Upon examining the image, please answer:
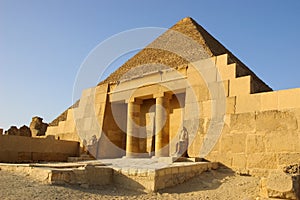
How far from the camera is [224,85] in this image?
1017cm

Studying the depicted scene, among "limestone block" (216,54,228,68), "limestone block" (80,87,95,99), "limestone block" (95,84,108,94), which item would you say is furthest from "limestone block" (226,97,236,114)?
"limestone block" (80,87,95,99)

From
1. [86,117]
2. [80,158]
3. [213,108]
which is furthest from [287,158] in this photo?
[86,117]

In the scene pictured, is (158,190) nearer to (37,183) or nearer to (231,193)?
(231,193)

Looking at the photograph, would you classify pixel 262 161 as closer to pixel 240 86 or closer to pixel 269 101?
pixel 269 101

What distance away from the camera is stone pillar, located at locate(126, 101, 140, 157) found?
1343 centimetres

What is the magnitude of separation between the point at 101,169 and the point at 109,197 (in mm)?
1414

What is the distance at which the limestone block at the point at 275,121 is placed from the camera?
8323mm

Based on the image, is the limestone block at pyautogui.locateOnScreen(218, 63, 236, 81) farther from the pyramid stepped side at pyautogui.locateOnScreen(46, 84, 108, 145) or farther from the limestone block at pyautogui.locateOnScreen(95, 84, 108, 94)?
the limestone block at pyautogui.locateOnScreen(95, 84, 108, 94)

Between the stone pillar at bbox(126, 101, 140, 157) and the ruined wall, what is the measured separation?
265 centimetres

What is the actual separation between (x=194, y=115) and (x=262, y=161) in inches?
116

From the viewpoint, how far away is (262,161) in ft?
28.1

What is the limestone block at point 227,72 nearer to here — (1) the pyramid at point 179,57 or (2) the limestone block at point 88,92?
(1) the pyramid at point 179,57

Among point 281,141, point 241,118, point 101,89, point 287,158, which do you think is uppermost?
point 101,89

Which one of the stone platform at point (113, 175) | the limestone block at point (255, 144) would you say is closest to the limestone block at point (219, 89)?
the limestone block at point (255, 144)
